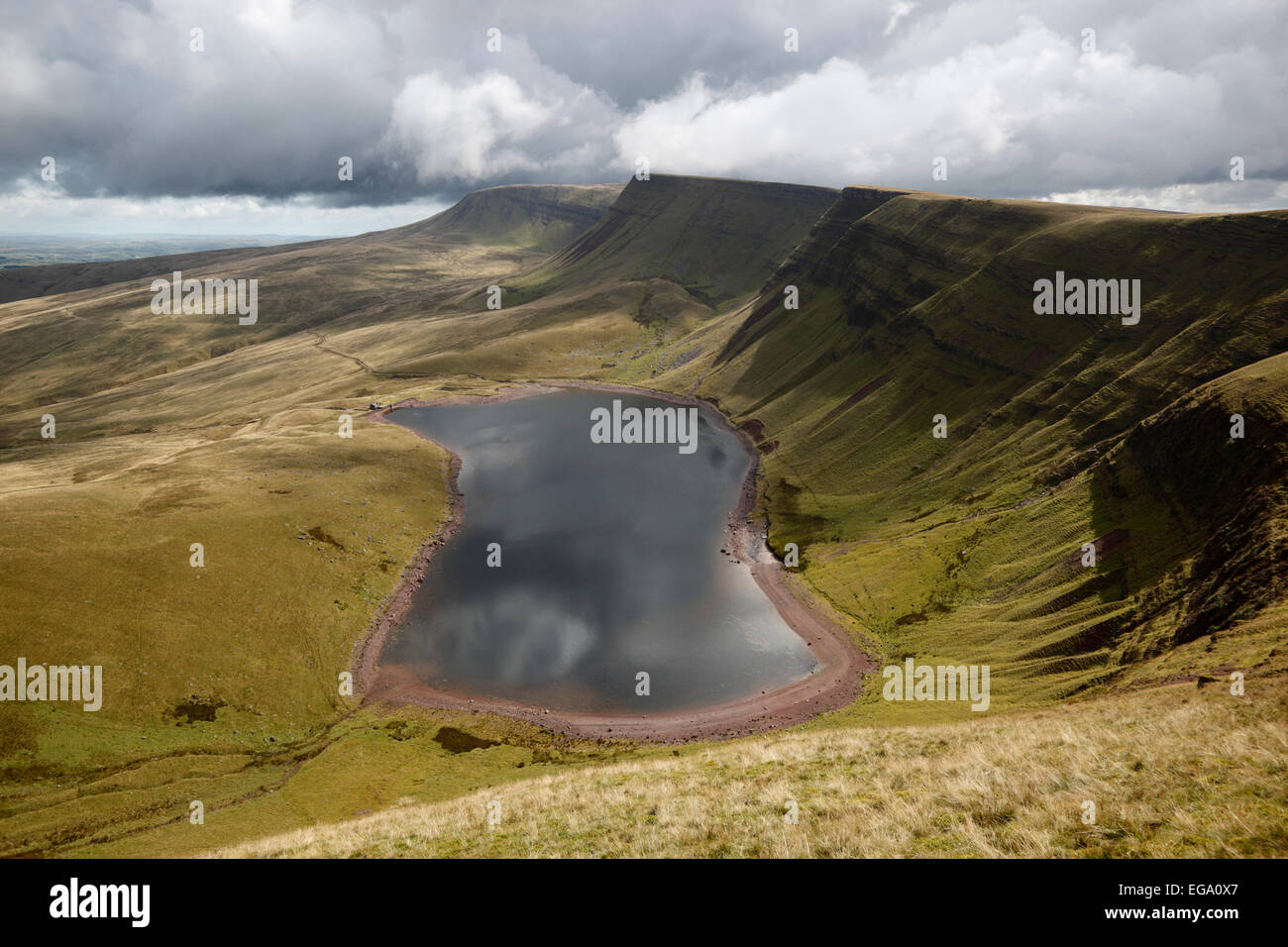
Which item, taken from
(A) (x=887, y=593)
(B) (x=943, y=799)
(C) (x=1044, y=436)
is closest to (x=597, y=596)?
(A) (x=887, y=593)

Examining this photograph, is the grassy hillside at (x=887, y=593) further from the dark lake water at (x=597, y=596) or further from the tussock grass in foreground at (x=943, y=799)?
the dark lake water at (x=597, y=596)

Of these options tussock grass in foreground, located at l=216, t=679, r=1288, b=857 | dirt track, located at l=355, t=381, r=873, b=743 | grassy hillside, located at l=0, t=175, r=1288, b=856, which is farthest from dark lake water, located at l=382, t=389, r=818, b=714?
tussock grass in foreground, located at l=216, t=679, r=1288, b=857

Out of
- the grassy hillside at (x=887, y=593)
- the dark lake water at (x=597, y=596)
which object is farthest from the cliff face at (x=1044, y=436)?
the dark lake water at (x=597, y=596)

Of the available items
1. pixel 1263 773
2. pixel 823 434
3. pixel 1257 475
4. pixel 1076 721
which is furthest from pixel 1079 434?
pixel 1263 773

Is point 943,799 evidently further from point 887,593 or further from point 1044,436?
point 1044,436

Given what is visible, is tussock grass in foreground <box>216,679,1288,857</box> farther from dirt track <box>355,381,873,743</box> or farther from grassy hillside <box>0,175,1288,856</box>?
dirt track <box>355,381,873,743</box>

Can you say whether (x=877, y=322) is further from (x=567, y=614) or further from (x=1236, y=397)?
(x=567, y=614)

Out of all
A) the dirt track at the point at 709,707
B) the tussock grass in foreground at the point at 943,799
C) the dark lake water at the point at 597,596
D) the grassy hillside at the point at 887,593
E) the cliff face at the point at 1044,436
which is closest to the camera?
the tussock grass in foreground at the point at 943,799
